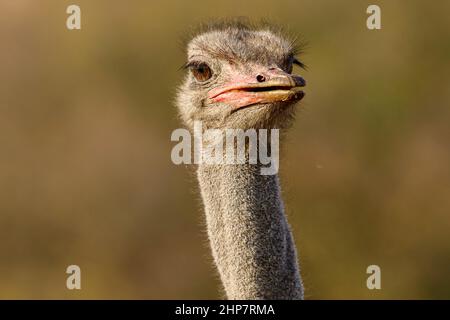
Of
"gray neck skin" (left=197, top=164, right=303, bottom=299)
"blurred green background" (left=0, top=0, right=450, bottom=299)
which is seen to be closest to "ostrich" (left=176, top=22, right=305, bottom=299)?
"gray neck skin" (left=197, top=164, right=303, bottom=299)

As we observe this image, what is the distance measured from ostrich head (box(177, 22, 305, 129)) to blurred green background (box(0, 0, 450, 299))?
5196 millimetres

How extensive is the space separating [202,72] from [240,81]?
308mm

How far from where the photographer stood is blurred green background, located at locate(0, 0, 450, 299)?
995 cm

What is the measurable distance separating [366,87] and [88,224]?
3.29 meters

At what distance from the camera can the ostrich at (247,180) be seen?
4.04 m

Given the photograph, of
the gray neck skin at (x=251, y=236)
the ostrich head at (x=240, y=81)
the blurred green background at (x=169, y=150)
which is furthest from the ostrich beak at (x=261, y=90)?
the blurred green background at (x=169, y=150)

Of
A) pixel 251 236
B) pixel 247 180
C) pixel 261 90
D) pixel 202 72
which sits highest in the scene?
pixel 202 72

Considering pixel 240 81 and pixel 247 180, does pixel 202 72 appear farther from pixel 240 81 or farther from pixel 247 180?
pixel 247 180

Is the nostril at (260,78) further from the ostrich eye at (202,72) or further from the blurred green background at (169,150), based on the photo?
the blurred green background at (169,150)

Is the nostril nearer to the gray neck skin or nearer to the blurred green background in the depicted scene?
the gray neck skin

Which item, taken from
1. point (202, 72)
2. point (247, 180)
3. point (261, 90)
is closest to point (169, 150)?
point (202, 72)

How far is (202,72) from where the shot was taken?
4391 millimetres

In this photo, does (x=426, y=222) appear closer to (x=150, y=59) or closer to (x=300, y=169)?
(x=300, y=169)
